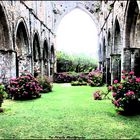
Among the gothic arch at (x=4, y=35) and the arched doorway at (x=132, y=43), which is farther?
the gothic arch at (x=4, y=35)

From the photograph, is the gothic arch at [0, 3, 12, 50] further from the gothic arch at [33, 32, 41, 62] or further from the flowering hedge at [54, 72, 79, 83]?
the flowering hedge at [54, 72, 79, 83]

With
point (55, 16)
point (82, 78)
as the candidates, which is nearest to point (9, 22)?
point (82, 78)

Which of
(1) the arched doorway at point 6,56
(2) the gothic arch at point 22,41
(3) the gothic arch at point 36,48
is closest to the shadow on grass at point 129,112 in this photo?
(1) the arched doorway at point 6,56

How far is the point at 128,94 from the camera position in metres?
6.88

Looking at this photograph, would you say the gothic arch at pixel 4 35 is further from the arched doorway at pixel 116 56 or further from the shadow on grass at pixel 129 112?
the shadow on grass at pixel 129 112

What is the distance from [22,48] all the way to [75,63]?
48.7ft

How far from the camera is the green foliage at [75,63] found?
28953 mm

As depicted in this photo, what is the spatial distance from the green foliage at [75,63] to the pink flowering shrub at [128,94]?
21175mm

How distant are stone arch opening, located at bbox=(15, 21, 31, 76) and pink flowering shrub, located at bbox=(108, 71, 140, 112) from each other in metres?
8.38

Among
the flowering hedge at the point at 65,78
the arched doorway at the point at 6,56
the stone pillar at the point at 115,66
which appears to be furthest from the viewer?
the flowering hedge at the point at 65,78

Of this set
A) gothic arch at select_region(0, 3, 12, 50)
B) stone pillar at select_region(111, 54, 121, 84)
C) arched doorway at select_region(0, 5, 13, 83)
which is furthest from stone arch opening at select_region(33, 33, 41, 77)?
gothic arch at select_region(0, 3, 12, 50)

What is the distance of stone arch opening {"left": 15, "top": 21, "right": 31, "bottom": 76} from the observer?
14.4 metres

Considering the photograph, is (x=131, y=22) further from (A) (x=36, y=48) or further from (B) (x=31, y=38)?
(A) (x=36, y=48)

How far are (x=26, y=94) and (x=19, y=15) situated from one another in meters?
5.19
